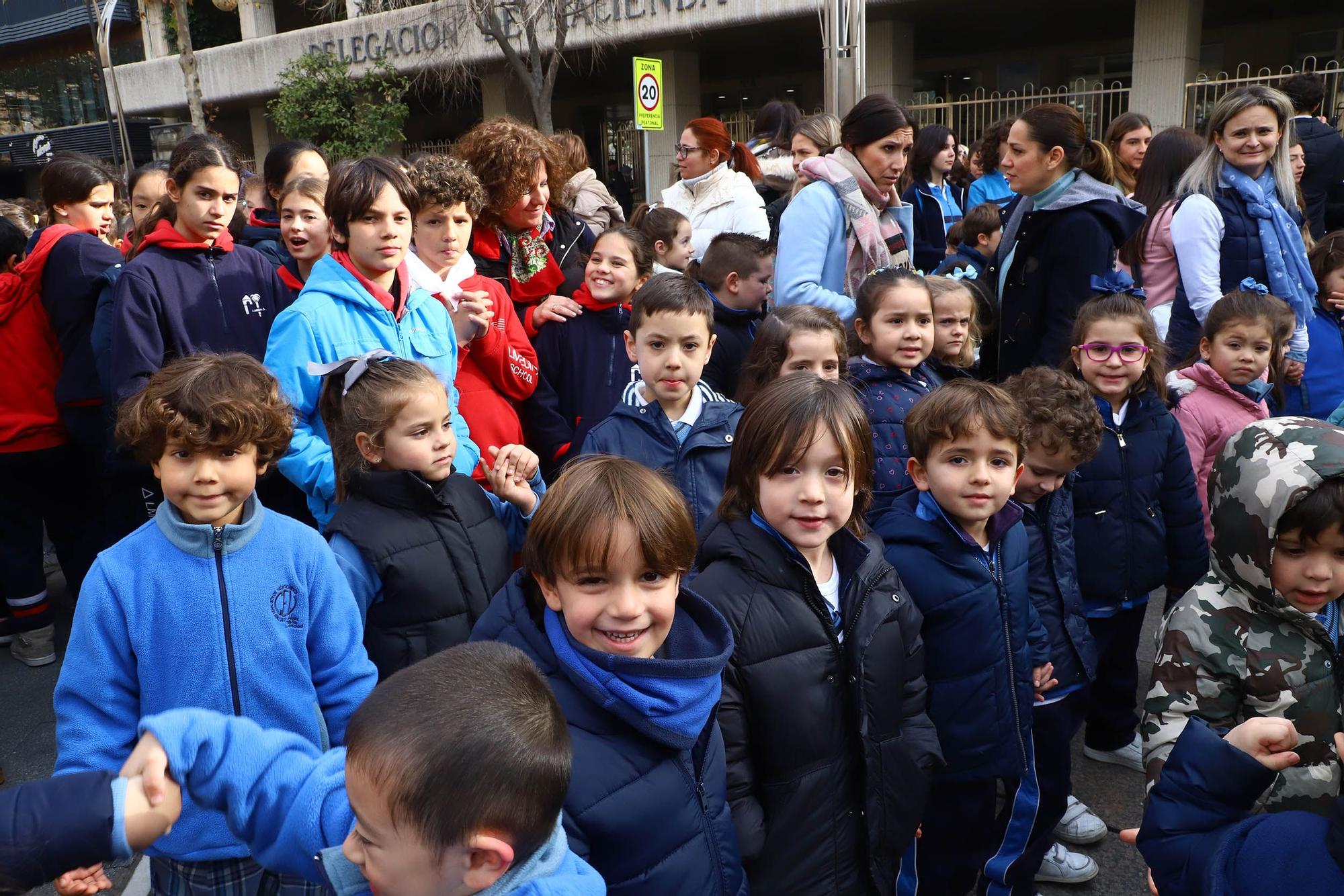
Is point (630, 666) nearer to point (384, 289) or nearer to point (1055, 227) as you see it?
point (384, 289)

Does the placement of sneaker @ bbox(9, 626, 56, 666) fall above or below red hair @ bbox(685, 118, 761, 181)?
below

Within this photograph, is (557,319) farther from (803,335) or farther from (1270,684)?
(1270,684)

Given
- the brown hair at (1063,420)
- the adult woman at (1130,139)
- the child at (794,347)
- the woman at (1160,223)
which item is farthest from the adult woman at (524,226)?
the adult woman at (1130,139)

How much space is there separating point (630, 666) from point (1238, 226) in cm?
424

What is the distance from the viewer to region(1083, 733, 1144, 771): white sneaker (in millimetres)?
3592

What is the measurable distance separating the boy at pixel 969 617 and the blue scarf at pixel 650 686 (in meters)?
0.91

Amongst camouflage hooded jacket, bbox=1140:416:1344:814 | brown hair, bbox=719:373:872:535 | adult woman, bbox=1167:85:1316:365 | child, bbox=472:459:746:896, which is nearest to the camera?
child, bbox=472:459:746:896

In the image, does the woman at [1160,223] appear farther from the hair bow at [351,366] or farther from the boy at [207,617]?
the boy at [207,617]

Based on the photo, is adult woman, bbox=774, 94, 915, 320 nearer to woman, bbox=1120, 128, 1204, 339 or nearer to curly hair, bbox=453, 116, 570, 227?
curly hair, bbox=453, 116, 570, 227

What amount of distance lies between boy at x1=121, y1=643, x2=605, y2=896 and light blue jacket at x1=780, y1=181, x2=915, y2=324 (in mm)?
2789

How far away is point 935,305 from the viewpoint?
12.1 ft

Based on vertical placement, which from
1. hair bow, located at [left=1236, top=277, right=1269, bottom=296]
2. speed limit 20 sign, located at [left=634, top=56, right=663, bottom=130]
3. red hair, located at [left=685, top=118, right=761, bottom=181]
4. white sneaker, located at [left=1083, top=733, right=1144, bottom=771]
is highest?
speed limit 20 sign, located at [left=634, top=56, right=663, bottom=130]

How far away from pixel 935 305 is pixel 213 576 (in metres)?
2.63

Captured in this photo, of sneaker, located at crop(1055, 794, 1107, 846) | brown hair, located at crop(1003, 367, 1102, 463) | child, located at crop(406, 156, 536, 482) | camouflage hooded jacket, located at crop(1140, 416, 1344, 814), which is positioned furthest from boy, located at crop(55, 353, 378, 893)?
sneaker, located at crop(1055, 794, 1107, 846)
